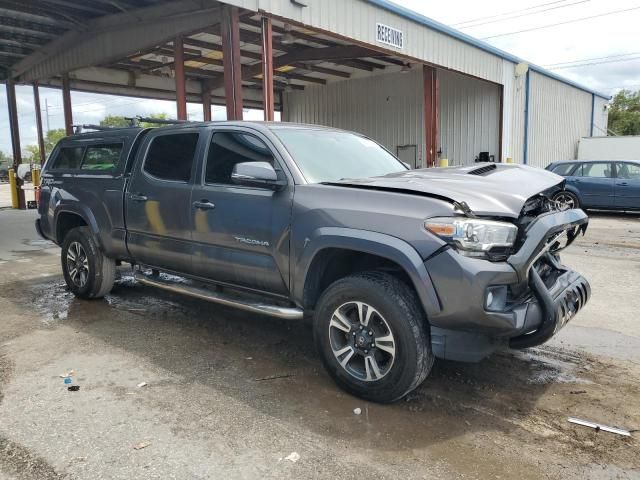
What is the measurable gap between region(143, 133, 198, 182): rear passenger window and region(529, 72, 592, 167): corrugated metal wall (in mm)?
18104

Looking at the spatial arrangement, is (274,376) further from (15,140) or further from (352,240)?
(15,140)

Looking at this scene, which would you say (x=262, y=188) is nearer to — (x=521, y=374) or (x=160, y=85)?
(x=521, y=374)

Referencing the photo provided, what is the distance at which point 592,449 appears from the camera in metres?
2.88

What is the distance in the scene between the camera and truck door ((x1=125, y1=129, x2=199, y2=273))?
183 inches

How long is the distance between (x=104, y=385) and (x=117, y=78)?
55.1 ft

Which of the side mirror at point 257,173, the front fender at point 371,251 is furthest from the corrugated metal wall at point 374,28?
the front fender at point 371,251

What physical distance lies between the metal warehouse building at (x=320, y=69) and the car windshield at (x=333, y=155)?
4837mm

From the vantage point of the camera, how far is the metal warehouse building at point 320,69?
1014cm

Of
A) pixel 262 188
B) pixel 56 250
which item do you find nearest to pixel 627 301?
pixel 262 188

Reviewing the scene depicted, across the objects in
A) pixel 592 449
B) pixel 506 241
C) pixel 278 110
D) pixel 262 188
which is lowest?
pixel 592 449

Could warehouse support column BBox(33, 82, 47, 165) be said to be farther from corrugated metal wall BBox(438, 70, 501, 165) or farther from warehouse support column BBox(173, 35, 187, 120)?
corrugated metal wall BBox(438, 70, 501, 165)

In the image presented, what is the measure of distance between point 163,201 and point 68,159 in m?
2.24

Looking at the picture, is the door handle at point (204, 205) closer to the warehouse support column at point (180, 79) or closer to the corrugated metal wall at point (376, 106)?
the warehouse support column at point (180, 79)

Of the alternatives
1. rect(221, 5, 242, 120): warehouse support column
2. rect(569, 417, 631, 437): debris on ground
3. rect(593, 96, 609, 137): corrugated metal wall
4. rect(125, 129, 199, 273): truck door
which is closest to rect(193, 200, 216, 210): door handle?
rect(125, 129, 199, 273): truck door
